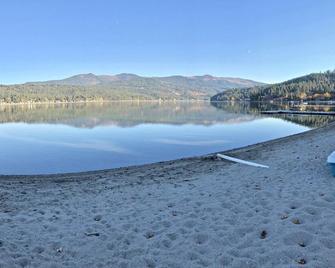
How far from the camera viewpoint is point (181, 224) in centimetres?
809

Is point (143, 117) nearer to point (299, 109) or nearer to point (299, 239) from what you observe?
point (299, 109)

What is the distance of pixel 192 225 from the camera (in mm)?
7973

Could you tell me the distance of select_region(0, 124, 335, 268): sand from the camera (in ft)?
20.7

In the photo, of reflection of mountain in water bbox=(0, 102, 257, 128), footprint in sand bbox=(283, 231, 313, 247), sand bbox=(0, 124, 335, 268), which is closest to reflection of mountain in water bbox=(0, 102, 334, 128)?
reflection of mountain in water bbox=(0, 102, 257, 128)

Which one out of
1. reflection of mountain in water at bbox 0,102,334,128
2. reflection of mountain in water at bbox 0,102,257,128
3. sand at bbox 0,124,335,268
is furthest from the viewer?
reflection of mountain in water at bbox 0,102,257,128

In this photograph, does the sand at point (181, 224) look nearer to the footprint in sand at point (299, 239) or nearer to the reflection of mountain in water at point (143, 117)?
the footprint in sand at point (299, 239)

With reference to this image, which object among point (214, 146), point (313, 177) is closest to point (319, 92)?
point (214, 146)

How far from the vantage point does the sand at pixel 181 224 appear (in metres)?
6.30

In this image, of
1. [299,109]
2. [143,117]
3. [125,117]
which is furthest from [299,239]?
[299,109]

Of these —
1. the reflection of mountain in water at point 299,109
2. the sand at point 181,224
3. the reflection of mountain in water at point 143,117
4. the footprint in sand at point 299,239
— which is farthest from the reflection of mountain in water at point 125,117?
the footprint in sand at point 299,239

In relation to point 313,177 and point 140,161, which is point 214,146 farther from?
point 313,177

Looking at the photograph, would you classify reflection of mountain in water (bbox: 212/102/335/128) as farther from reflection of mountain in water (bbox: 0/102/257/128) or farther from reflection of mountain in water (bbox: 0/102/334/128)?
reflection of mountain in water (bbox: 0/102/257/128)

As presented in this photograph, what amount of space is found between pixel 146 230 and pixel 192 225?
1042 millimetres

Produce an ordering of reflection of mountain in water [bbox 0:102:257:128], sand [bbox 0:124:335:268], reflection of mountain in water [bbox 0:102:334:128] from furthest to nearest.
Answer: reflection of mountain in water [bbox 0:102:257:128] → reflection of mountain in water [bbox 0:102:334:128] → sand [bbox 0:124:335:268]
